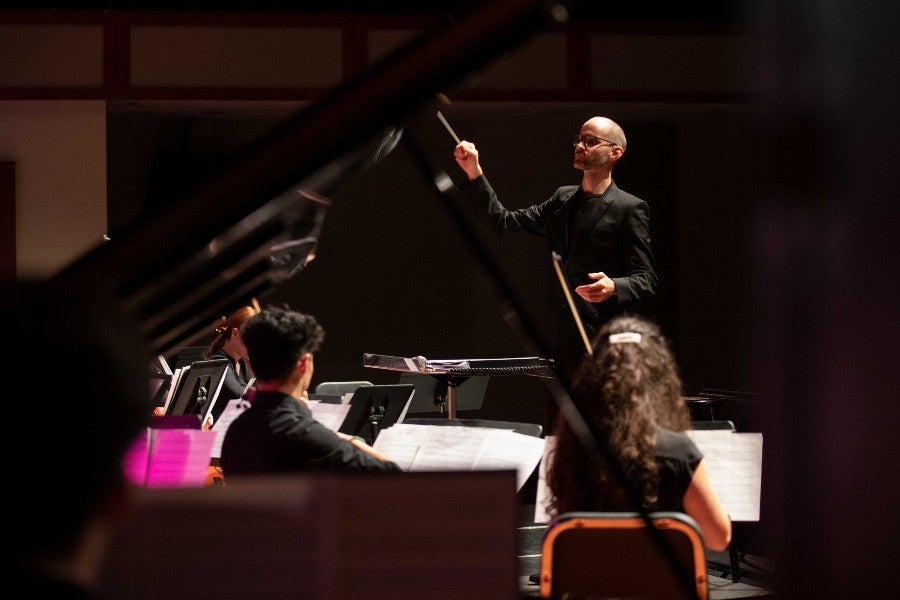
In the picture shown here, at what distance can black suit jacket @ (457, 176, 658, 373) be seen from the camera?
3.11 meters

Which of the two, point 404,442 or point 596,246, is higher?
point 596,246

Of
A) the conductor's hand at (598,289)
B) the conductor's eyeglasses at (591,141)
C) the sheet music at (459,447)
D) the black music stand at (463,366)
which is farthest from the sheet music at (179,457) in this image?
the conductor's eyeglasses at (591,141)

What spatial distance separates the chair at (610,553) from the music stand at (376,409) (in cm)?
170

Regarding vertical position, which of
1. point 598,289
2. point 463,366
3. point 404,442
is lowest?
point 404,442

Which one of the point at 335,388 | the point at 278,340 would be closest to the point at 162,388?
the point at 335,388

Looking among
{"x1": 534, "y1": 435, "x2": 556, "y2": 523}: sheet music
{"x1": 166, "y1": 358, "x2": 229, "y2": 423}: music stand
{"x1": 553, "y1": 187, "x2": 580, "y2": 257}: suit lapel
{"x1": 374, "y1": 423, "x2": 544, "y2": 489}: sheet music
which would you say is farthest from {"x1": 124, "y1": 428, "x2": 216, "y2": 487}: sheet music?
{"x1": 166, "y1": 358, "x2": 229, "y2": 423}: music stand

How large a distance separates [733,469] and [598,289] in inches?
23.7

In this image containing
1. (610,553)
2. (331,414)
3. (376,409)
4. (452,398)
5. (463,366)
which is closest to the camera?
(610,553)

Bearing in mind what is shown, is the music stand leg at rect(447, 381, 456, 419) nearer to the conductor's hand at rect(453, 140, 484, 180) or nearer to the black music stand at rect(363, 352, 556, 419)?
the black music stand at rect(363, 352, 556, 419)

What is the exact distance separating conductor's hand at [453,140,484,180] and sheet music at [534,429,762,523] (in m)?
0.76

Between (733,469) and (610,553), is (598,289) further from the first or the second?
(610,553)

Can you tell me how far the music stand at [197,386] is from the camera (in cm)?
431

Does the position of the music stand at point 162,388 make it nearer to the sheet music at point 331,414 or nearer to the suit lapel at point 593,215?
the sheet music at point 331,414

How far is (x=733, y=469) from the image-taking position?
8.66ft
